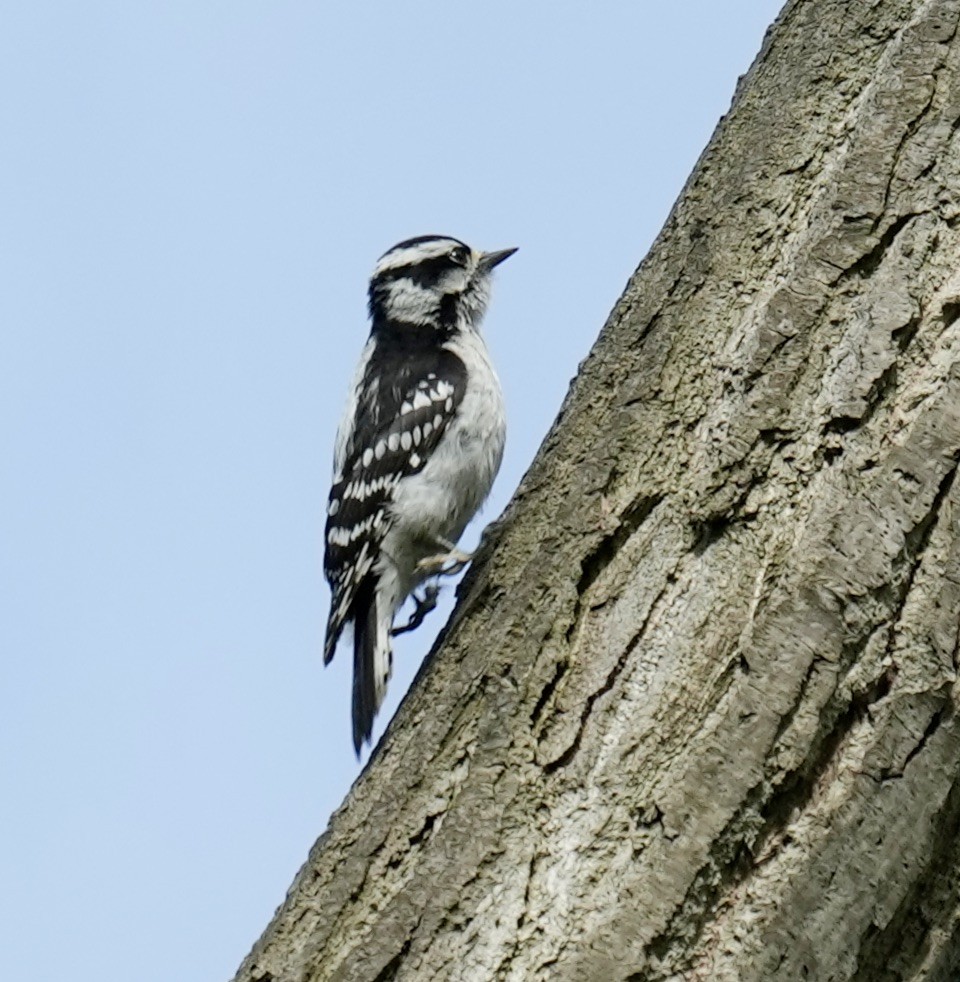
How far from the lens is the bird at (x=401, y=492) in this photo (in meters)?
6.89

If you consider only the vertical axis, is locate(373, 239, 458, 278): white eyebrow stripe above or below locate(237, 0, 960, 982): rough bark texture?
above

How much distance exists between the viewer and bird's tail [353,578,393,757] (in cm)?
655

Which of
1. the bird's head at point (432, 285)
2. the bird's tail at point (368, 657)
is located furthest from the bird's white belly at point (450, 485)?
the bird's head at point (432, 285)

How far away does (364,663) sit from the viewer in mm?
6723

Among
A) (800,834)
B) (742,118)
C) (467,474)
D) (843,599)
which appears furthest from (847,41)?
(467,474)

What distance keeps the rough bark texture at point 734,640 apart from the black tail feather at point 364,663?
120 inches

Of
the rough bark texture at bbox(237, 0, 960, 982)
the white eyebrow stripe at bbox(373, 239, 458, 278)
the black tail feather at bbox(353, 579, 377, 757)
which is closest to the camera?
the rough bark texture at bbox(237, 0, 960, 982)

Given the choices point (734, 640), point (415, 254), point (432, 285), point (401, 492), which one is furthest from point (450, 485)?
point (734, 640)

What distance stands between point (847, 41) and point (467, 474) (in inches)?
143

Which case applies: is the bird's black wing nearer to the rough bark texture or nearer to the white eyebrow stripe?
the white eyebrow stripe

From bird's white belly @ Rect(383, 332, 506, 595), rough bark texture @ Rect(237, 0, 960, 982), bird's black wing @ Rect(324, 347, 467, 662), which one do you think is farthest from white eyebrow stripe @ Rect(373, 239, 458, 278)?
rough bark texture @ Rect(237, 0, 960, 982)

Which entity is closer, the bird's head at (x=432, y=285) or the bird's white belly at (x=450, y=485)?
the bird's white belly at (x=450, y=485)

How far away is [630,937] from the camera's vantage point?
2689 millimetres

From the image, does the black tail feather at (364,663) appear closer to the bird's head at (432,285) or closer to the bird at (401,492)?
the bird at (401,492)
